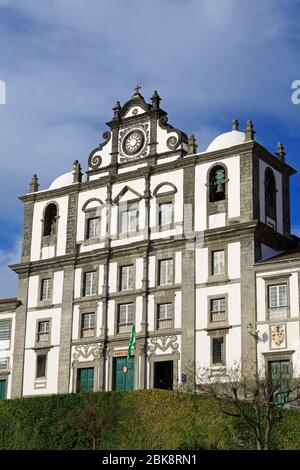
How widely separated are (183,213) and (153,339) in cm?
789

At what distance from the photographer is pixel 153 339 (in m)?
53.3

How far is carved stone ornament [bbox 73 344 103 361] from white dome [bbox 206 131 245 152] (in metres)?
14.0

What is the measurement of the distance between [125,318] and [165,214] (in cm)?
691

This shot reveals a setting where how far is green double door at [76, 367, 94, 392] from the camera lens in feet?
180

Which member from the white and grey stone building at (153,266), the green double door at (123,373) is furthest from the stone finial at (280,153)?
the green double door at (123,373)

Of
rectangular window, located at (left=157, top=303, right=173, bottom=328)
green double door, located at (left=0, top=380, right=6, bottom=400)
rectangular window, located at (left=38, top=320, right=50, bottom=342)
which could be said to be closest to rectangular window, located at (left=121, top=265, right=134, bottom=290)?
rectangular window, located at (left=157, top=303, right=173, bottom=328)

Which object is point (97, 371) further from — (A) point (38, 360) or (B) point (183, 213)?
(B) point (183, 213)

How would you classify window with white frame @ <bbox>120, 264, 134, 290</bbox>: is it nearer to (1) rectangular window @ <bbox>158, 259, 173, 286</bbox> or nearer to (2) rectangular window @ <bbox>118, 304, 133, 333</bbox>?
(2) rectangular window @ <bbox>118, 304, 133, 333</bbox>

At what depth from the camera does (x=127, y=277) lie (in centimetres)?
5616

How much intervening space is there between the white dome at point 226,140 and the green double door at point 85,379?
614 inches

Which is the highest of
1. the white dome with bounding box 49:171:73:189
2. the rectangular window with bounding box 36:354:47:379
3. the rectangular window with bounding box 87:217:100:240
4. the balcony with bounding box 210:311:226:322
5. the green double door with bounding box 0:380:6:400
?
the white dome with bounding box 49:171:73:189

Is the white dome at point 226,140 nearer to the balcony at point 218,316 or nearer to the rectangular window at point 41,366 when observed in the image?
the balcony at point 218,316

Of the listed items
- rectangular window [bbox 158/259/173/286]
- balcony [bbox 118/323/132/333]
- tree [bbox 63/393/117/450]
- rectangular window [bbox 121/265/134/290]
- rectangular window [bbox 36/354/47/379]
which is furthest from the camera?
rectangular window [bbox 36/354/47/379]
